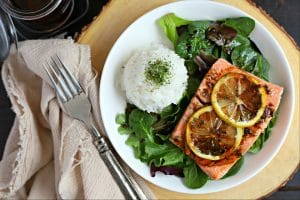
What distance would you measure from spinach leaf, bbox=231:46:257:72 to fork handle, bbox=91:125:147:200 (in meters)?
0.43

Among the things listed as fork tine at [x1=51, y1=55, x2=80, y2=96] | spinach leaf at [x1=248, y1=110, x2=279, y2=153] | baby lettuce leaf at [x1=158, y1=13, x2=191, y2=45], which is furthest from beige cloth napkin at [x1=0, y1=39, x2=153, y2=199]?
spinach leaf at [x1=248, y1=110, x2=279, y2=153]

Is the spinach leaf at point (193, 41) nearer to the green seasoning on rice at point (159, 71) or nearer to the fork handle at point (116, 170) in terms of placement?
the green seasoning on rice at point (159, 71)

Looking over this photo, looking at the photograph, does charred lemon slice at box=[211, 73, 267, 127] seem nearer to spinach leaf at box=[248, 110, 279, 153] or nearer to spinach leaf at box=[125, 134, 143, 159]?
spinach leaf at box=[248, 110, 279, 153]

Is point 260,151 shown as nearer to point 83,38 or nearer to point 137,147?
point 137,147

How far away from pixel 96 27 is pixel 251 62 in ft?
1.49

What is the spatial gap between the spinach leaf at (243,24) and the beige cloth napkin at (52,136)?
42cm

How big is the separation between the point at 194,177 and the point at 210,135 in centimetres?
13

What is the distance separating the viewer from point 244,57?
1.62 m

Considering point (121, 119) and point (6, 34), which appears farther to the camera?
point (6, 34)

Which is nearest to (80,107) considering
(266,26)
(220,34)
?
(220,34)

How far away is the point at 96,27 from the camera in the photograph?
165 cm

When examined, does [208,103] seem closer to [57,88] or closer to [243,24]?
[243,24]

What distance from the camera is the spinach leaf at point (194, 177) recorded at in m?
1.60

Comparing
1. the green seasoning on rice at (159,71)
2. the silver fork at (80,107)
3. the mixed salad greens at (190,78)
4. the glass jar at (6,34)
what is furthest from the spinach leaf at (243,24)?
the glass jar at (6,34)
